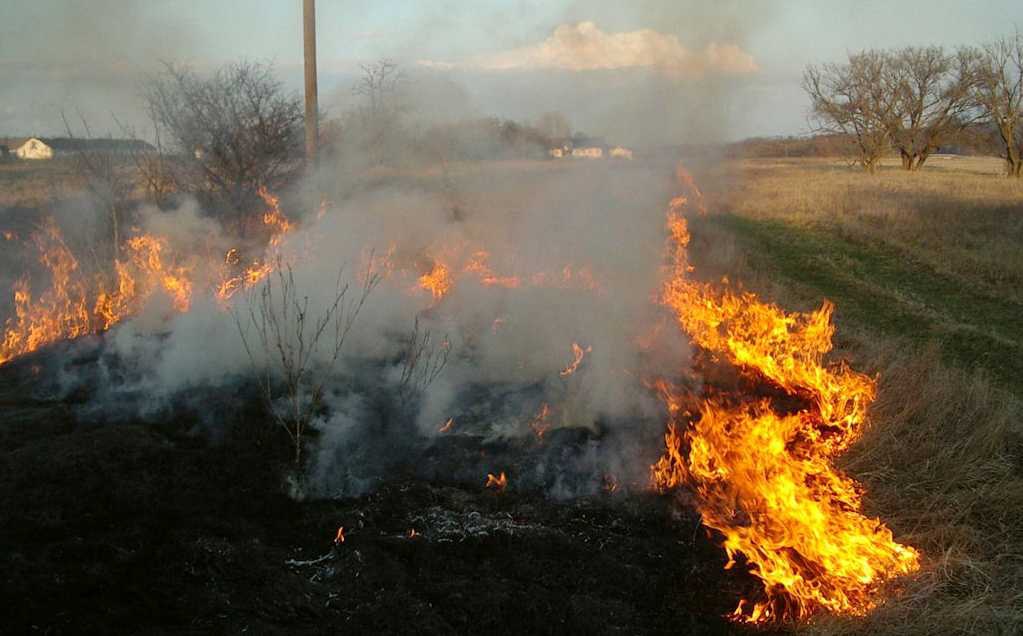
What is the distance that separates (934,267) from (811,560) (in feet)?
36.3

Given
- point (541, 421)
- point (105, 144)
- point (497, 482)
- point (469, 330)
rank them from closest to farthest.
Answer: point (497, 482)
point (541, 421)
point (469, 330)
point (105, 144)

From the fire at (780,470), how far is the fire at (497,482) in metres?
1.11

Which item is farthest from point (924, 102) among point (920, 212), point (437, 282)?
point (437, 282)

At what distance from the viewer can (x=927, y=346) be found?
7.76m

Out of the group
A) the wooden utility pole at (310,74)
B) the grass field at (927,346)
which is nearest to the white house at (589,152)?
the grass field at (927,346)

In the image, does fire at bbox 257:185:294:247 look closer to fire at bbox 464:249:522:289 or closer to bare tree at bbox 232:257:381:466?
bare tree at bbox 232:257:381:466

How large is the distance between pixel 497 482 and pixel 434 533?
2.66ft

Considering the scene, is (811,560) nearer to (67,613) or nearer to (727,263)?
(67,613)

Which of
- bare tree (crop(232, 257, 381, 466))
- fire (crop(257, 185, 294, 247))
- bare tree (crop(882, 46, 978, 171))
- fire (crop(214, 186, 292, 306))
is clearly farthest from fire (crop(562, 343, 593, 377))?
bare tree (crop(882, 46, 978, 171))

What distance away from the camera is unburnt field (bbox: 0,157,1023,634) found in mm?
3482

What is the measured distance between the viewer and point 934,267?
12.9m

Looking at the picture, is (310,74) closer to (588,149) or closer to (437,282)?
(437,282)

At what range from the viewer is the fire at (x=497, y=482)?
16.3 feet

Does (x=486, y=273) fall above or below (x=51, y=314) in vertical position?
above
